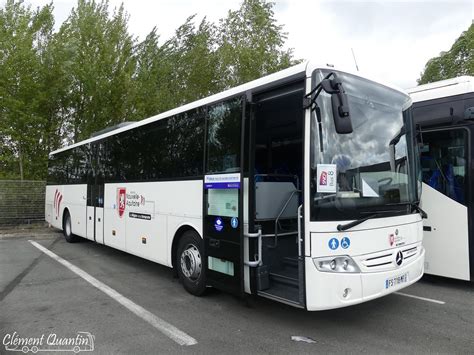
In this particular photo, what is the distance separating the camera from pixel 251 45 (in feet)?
57.6

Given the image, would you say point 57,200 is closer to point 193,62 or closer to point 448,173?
point 193,62

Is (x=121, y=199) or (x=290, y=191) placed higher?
(x=290, y=191)

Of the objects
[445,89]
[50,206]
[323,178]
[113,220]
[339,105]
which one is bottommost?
[113,220]

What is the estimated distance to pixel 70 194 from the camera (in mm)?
11883

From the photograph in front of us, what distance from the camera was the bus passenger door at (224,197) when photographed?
5.11m

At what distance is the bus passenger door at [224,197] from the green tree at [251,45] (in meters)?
11.8

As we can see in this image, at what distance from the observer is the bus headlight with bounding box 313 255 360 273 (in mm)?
4195

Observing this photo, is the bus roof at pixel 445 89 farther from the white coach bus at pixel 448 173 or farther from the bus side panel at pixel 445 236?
the bus side panel at pixel 445 236

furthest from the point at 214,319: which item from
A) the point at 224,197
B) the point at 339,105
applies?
the point at 339,105

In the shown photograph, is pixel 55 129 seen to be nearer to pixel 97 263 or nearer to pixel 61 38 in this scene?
pixel 61 38

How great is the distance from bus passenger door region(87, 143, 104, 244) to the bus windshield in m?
6.67

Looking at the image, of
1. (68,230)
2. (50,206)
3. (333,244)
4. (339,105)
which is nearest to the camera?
A: (339,105)

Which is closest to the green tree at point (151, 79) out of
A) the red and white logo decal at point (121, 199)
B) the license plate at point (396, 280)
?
the red and white logo decal at point (121, 199)

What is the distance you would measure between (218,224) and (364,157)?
6.90ft
